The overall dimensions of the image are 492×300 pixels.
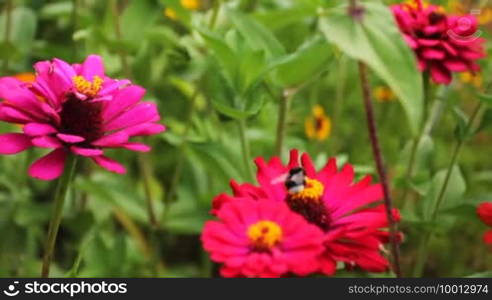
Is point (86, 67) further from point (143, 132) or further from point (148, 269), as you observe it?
point (148, 269)

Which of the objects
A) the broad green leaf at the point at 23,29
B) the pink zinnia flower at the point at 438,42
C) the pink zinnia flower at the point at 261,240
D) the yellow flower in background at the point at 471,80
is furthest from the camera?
the yellow flower in background at the point at 471,80

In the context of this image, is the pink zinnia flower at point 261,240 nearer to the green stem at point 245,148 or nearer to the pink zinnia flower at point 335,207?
the pink zinnia flower at point 335,207

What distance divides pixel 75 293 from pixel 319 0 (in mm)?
378

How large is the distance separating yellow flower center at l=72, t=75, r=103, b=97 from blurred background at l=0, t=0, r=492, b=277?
0.46 ft

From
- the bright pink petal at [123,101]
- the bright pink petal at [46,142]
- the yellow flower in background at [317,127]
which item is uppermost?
the yellow flower in background at [317,127]

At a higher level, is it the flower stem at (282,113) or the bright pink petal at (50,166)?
the flower stem at (282,113)

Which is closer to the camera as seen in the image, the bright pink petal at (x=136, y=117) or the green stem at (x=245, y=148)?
the bright pink petal at (x=136, y=117)

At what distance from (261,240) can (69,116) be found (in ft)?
0.63

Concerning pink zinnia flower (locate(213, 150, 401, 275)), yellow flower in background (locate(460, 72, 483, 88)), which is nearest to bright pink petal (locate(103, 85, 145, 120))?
pink zinnia flower (locate(213, 150, 401, 275))

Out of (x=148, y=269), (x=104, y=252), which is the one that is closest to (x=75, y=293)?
(x=104, y=252)

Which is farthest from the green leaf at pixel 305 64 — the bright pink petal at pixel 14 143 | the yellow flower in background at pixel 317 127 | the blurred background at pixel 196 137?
the yellow flower in background at pixel 317 127

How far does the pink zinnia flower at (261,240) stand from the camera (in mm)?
515

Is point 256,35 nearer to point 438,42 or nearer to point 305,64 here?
point 305,64

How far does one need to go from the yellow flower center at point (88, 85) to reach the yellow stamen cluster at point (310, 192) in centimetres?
17
